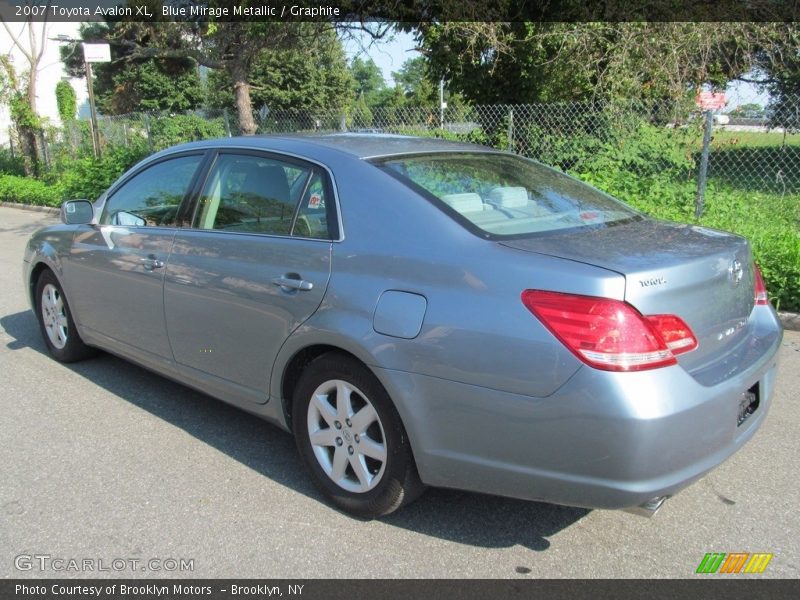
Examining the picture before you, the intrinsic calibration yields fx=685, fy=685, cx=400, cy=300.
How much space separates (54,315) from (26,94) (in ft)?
58.5

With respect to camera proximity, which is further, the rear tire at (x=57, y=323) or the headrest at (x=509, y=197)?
the rear tire at (x=57, y=323)

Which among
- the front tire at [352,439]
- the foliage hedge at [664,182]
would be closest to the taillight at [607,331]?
the front tire at [352,439]

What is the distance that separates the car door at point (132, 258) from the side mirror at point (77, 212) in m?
0.08

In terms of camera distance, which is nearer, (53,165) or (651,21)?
(651,21)

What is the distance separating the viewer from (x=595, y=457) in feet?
7.51

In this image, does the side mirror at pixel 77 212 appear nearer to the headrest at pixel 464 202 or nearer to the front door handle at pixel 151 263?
the front door handle at pixel 151 263

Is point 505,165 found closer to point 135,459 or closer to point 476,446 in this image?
point 476,446

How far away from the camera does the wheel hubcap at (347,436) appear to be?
2.88 meters

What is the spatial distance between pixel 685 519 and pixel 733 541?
0.70 feet

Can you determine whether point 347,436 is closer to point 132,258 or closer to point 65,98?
point 132,258

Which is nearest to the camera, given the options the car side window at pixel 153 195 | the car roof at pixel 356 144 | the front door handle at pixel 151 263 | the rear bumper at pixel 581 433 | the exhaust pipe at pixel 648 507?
the rear bumper at pixel 581 433

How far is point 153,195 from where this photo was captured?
4203 mm

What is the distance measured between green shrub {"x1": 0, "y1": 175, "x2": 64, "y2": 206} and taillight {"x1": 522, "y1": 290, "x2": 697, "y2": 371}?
16076mm
